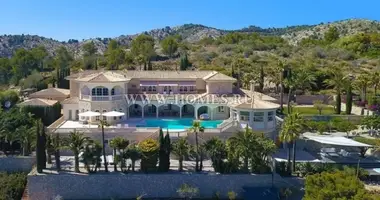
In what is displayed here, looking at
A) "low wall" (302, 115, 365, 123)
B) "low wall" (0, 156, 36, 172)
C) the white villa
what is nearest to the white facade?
the white villa

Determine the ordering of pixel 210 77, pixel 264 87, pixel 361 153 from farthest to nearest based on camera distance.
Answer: pixel 264 87
pixel 210 77
pixel 361 153

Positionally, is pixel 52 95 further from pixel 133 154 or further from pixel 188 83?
pixel 133 154

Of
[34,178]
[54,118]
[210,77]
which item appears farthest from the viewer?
[210,77]

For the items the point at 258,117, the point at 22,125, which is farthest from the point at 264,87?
the point at 22,125

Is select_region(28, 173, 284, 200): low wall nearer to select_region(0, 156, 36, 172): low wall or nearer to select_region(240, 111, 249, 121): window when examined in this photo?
select_region(0, 156, 36, 172): low wall

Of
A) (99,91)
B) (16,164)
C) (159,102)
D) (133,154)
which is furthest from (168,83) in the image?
(16,164)

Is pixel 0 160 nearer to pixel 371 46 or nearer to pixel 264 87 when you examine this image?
pixel 264 87
